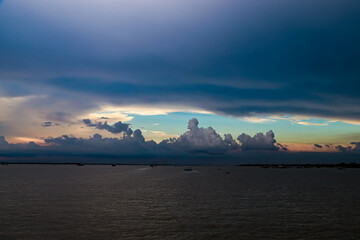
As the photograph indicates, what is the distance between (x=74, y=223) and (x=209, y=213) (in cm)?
1830

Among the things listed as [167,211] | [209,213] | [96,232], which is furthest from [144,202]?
[96,232]

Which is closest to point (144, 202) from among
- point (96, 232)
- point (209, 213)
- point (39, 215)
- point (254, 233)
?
point (209, 213)

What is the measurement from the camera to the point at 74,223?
34156mm

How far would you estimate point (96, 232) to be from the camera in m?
30.5

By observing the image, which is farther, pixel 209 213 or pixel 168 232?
pixel 209 213

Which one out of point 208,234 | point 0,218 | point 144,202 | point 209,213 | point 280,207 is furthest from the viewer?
point 144,202

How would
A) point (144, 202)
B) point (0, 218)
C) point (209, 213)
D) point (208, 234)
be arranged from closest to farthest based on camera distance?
point (208, 234)
point (0, 218)
point (209, 213)
point (144, 202)

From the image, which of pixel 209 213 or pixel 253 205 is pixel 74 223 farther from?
pixel 253 205

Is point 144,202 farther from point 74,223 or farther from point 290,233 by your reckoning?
point 290,233

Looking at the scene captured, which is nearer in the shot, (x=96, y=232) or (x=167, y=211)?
(x=96, y=232)

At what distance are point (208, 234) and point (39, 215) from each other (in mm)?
23489

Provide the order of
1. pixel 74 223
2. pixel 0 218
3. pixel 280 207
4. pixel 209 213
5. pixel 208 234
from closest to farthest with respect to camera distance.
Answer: pixel 208 234 < pixel 74 223 < pixel 0 218 < pixel 209 213 < pixel 280 207

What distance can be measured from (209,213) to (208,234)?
11449 millimetres

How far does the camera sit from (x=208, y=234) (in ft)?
98.2
